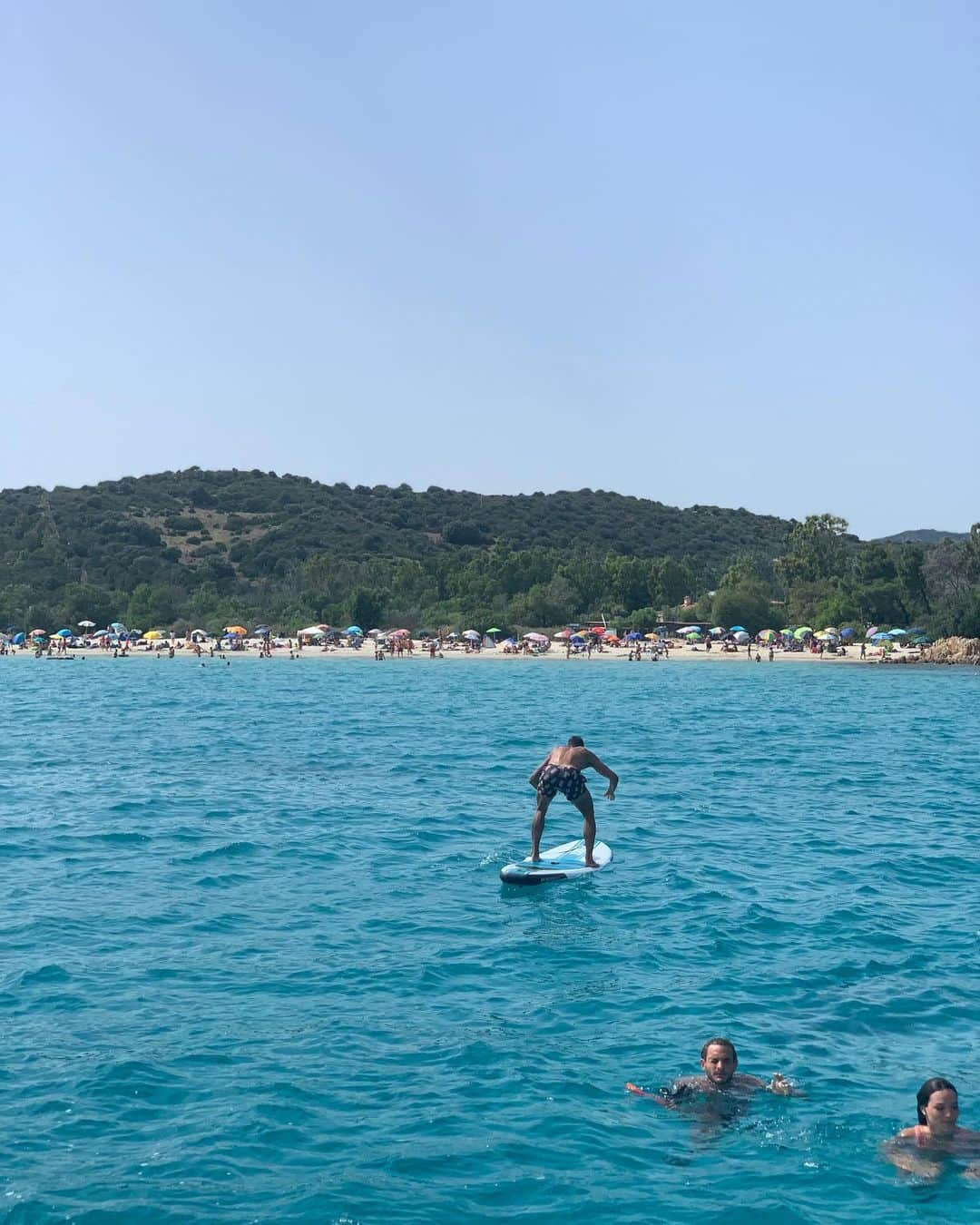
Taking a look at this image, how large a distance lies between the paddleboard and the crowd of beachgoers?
6254cm

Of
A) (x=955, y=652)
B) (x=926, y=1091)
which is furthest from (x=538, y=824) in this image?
(x=955, y=652)

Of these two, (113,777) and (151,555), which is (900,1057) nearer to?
(113,777)

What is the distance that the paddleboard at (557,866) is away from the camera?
53.4 ft

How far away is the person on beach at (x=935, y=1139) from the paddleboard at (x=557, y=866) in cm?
798

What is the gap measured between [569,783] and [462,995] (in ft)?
18.1

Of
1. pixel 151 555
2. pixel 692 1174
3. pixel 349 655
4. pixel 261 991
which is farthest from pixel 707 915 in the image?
pixel 151 555

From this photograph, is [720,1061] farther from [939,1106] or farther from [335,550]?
[335,550]

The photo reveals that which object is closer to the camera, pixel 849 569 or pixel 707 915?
pixel 707 915

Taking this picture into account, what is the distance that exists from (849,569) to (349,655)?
3972 centimetres

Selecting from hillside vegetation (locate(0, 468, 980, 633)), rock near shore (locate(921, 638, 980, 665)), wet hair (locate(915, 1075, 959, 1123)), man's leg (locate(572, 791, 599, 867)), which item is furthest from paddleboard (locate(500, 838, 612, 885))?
hillside vegetation (locate(0, 468, 980, 633))

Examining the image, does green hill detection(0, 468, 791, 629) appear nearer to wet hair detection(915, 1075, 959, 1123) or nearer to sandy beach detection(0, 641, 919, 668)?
sandy beach detection(0, 641, 919, 668)

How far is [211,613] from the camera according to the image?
336ft

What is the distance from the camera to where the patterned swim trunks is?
1688cm

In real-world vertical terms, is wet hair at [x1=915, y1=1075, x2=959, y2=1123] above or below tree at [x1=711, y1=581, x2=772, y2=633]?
below
